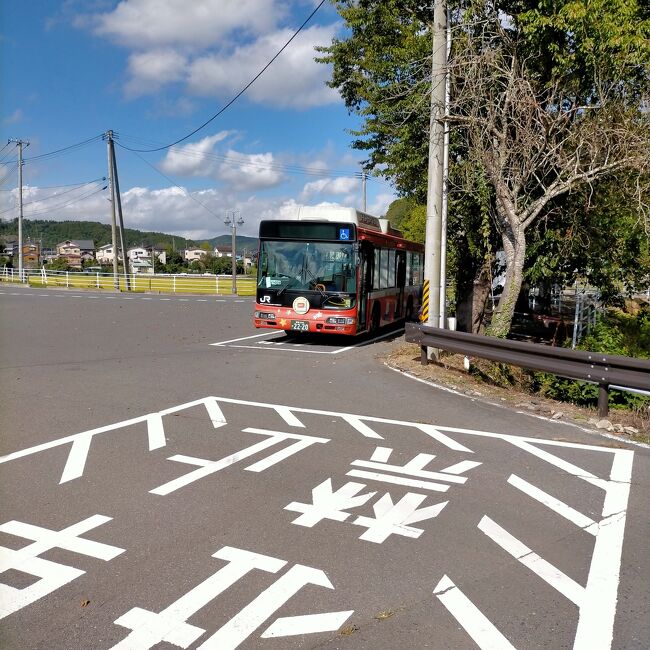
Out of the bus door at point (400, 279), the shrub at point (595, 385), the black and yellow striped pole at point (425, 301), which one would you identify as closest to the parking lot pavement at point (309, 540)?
the black and yellow striped pole at point (425, 301)

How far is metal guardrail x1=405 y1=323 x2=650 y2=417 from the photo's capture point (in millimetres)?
7680

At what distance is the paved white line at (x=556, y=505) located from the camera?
462cm

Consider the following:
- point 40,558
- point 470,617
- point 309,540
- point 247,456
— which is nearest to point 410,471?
point 247,456

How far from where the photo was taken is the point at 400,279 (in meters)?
19.6

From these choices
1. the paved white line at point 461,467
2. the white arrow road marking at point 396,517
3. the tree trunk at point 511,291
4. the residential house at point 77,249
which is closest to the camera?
the white arrow road marking at point 396,517

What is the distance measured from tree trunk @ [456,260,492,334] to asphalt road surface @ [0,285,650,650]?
727cm

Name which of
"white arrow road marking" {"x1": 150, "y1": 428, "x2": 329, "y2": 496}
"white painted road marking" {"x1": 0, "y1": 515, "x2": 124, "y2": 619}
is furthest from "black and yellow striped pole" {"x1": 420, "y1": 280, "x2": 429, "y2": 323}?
"white painted road marking" {"x1": 0, "y1": 515, "x2": 124, "y2": 619}

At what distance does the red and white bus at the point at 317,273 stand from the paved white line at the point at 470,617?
11114 mm

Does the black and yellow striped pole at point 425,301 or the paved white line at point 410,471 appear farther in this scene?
the black and yellow striped pole at point 425,301

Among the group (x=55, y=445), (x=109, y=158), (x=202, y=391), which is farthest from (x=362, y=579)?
(x=109, y=158)

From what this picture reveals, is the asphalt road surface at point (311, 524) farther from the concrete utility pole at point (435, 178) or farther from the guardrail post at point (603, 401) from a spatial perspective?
the concrete utility pole at point (435, 178)

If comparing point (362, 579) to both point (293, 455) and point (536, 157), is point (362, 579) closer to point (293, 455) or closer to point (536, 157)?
point (293, 455)

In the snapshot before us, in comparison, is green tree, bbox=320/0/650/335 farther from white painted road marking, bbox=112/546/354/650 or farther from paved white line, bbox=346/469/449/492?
white painted road marking, bbox=112/546/354/650

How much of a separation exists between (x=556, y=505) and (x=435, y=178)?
27.0 ft
